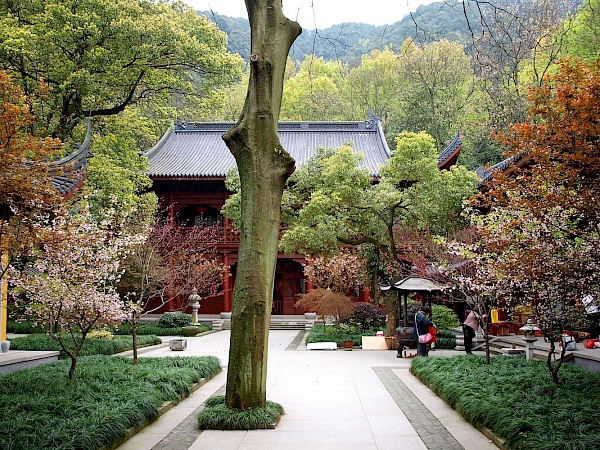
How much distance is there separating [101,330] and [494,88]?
22314mm

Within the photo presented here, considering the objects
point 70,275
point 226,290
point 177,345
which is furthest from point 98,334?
point 226,290

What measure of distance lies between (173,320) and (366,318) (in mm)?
8497

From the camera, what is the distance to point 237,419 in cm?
619

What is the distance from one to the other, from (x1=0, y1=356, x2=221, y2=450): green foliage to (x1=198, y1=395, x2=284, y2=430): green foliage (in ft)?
2.52

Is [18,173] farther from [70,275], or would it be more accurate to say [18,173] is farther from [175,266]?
[175,266]

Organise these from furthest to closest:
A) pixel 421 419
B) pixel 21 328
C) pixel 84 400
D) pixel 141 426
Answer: pixel 21 328 < pixel 421 419 < pixel 84 400 < pixel 141 426

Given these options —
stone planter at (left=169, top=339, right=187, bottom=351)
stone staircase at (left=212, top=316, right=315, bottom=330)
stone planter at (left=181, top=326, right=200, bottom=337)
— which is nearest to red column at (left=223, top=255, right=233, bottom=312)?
stone staircase at (left=212, top=316, right=315, bottom=330)

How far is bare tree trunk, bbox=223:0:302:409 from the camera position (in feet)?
20.7

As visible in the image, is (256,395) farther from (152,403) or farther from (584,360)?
(584,360)

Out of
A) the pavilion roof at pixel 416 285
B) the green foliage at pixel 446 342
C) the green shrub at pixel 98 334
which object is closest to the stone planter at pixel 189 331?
the green shrub at pixel 98 334

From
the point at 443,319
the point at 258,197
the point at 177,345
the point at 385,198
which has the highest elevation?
the point at 385,198

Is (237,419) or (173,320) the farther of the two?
(173,320)

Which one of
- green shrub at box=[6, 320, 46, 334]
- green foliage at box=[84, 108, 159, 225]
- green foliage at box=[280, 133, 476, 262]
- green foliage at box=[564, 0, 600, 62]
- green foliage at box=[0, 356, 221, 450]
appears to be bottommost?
green foliage at box=[0, 356, 221, 450]

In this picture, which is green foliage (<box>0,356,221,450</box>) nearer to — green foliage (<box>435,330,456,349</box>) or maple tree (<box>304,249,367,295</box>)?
green foliage (<box>435,330,456,349</box>)
